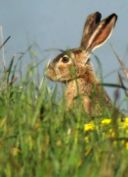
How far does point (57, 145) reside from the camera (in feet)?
11.4

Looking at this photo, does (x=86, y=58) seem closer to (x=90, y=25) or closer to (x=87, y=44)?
(x=87, y=44)

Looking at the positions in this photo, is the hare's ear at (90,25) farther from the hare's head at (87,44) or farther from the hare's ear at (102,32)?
the hare's ear at (102,32)

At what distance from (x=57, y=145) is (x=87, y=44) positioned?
776 centimetres

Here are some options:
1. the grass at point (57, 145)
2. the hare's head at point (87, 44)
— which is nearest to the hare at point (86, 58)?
the hare's head at point (87, 44)

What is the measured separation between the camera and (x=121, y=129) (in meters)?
4.15

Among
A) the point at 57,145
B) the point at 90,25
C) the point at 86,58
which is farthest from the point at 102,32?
the point at 57,145

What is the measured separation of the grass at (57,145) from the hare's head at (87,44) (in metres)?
4.25

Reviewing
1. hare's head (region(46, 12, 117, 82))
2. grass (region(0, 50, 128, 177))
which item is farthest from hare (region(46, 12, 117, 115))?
grass (region(0, 50, 128, 177))

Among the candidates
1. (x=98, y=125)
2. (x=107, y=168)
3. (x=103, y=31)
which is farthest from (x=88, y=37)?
(x=107, y=168)

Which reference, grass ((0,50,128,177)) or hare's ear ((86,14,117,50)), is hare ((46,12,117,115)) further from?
grass ((0,50,128,177))

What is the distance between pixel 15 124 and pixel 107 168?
156cm

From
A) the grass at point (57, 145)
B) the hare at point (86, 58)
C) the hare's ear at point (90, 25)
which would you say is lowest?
the grass at point (57, 145)

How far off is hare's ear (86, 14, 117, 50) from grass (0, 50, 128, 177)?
5.33 meters

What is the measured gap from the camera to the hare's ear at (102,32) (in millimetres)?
9977
